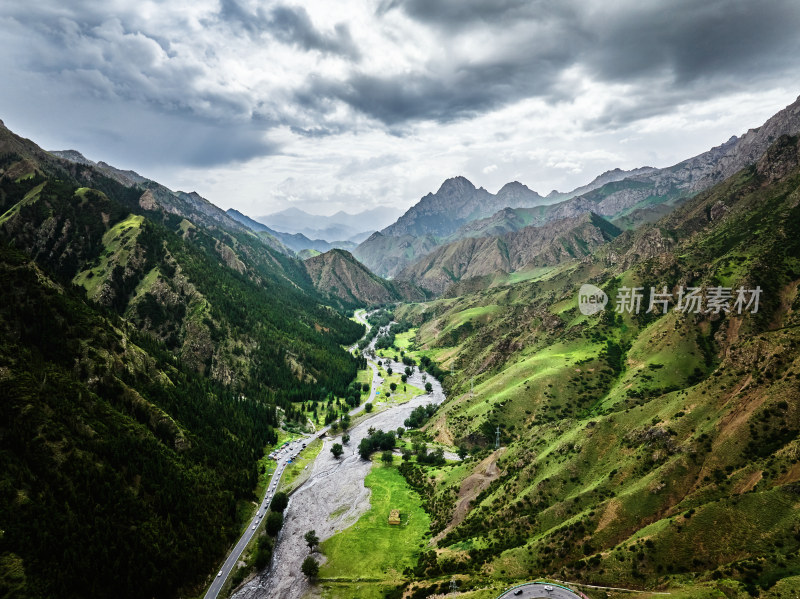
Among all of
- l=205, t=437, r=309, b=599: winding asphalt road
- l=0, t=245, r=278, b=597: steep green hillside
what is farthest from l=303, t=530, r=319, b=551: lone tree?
l=0, t=245, r=278, b=597: steep green hillside

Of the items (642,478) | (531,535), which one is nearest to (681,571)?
(642,478)

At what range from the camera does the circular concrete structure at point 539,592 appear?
184 ft

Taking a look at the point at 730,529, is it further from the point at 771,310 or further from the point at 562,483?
the point at 771,310

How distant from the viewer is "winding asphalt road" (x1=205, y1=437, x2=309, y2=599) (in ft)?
289

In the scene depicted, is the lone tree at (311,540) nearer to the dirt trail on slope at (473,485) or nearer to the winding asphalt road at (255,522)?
the winding asphalt road at (255,522)

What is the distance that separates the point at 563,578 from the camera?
60906 millimetres

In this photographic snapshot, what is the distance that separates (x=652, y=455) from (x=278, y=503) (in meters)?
97.4

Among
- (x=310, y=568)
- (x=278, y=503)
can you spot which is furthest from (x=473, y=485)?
(x=278, y=503)

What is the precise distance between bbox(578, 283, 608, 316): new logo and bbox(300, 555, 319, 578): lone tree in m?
153

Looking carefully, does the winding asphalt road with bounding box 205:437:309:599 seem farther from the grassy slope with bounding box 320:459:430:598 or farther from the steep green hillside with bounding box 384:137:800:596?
the steep green hillside with bounding box 384:137:800:596

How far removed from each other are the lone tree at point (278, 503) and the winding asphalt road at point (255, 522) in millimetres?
2746

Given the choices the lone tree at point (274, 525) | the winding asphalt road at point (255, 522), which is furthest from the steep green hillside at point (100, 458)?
the lone tree at point (274, 525)

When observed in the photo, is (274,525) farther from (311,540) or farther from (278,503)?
(311,540)

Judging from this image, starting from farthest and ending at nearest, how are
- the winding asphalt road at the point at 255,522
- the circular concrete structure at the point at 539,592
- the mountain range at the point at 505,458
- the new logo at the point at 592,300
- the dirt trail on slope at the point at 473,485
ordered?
1. the new logo at the point at 592,300
2. the dirt trail on slope at the point at 473,485
3. the winding asphalt road at the point at 255,522
4. the mountain range at the point at 505,458
5. the circular concrete structure at the point at 539,592
